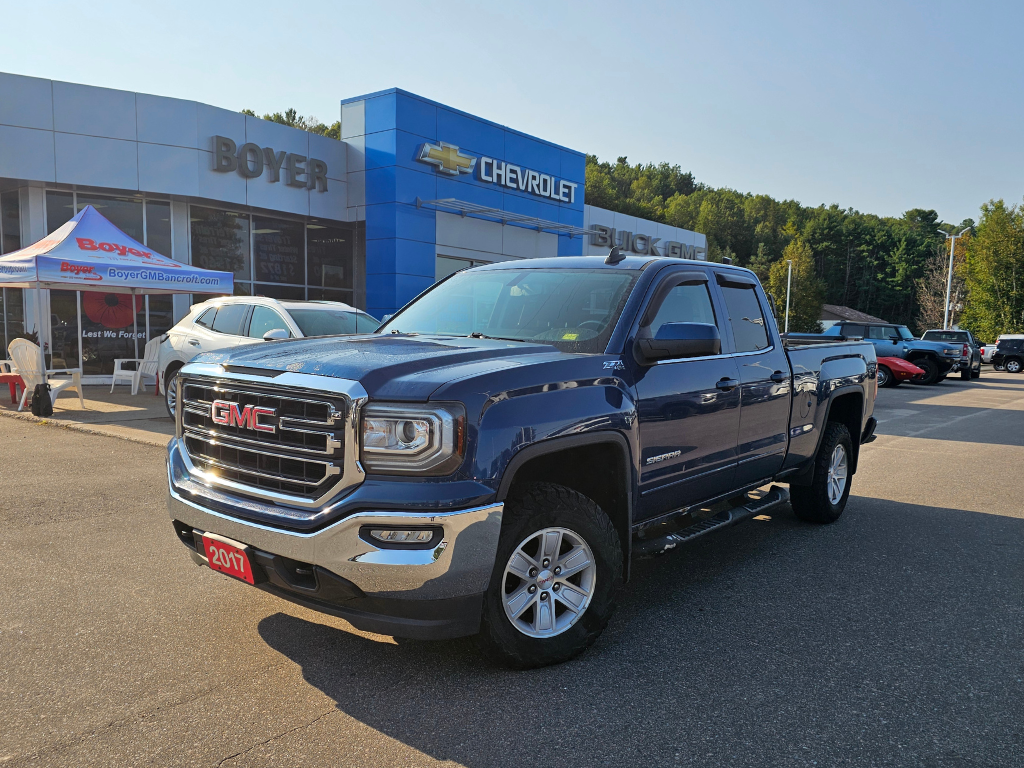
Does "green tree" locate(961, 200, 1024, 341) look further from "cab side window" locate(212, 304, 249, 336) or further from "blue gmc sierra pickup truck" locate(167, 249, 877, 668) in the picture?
"blue gmc sierra pickup truck" locate(167, 249, 877, 668)

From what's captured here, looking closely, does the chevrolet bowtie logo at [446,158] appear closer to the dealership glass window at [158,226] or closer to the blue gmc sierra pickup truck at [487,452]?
the dealership glass window at [158,226]

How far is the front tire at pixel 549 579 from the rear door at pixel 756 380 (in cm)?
158

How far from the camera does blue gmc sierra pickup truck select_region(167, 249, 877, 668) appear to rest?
2896mm

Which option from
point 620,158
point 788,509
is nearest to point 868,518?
point 788,509

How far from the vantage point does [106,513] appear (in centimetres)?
596

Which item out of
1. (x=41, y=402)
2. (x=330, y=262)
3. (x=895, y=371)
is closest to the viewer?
(x=41, y=402)

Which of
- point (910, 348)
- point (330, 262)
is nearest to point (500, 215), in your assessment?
point (330, 262)

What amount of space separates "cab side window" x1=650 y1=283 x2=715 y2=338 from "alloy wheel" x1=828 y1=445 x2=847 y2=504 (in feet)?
7.13

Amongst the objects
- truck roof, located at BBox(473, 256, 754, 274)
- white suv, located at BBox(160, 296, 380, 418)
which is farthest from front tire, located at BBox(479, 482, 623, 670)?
white suv, located at BBox(160, 296, 380, 418)

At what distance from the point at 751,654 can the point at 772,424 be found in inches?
73.0

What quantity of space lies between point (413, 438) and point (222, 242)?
18198 millimetres

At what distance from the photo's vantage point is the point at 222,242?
1928cm

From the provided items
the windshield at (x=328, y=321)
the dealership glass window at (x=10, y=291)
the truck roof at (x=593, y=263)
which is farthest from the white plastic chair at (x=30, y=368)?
the truck roof at (x=593, y=263)

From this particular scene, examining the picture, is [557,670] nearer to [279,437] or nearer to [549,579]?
[549,579]
